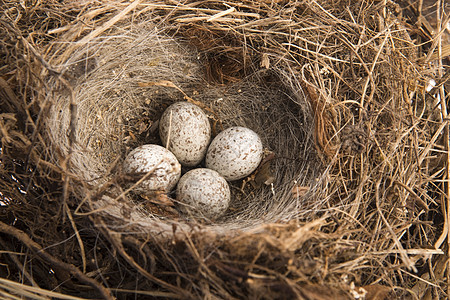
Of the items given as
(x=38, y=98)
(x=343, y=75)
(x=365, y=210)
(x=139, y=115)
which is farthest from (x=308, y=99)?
(x=38, y=98)

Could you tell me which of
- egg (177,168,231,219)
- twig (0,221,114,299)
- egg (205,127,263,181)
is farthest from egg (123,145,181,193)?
twig (0,221,114,299)

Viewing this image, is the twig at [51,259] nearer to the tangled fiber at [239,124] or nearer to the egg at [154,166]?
the tangled fiber at [239,124]

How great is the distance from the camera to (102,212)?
1.47 meters

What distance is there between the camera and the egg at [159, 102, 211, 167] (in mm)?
1985

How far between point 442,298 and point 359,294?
0.60 metres

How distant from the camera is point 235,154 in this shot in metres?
1.93

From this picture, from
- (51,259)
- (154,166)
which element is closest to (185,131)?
(154,166)

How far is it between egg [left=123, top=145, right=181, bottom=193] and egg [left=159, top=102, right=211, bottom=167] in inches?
4.1

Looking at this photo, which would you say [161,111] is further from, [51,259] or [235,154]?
[51,259]

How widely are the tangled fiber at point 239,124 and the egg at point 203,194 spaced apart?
0.24ft

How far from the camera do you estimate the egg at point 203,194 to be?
71.3 inches

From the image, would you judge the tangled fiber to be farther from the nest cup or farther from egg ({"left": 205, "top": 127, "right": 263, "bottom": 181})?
egg ({"left": 205, "top": 127, "right": 263, "bottom": 181})

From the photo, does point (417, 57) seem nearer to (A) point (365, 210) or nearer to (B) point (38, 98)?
(A) point (365, 210)

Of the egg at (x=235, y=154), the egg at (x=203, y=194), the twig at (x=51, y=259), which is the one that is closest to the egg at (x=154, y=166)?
the egg at (x=203, y=194)
